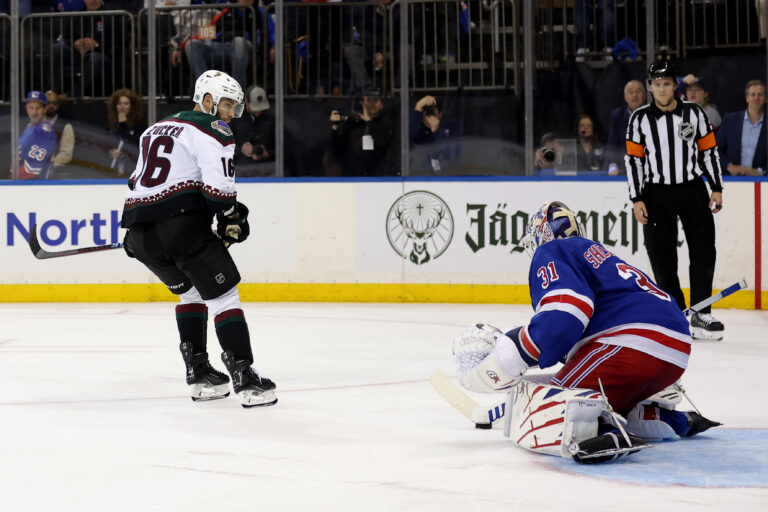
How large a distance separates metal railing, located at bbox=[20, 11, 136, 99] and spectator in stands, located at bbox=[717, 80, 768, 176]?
418cm

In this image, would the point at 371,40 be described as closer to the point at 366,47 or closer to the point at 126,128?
the point at 366,47

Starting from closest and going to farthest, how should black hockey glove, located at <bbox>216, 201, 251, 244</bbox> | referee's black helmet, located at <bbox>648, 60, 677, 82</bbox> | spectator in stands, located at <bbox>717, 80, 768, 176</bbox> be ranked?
1. black hockey glove, located at <bbox>216, 201, 251, 244</bbox>
2. referee's black helmet, located at <bbox>648, 60, 677, 82</bbox>
3. spectator in stands, located at <bbox>717, 80, 768, 176</bbox>

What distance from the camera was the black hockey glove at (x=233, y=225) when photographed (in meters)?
4.02

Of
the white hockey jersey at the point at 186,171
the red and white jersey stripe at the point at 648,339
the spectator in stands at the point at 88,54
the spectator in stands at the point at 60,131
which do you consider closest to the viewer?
the red and white jersey stripe at the point at 648,339

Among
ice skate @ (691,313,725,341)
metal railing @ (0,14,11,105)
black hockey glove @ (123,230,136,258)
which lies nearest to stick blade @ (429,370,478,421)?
black hockey glove @ (123,230,136,258)

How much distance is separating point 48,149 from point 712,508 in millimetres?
6764

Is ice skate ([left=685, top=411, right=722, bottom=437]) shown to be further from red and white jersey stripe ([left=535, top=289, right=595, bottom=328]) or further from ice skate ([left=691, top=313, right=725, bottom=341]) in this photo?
ice skate ([left=691, top=313, right=725, bottom=341])

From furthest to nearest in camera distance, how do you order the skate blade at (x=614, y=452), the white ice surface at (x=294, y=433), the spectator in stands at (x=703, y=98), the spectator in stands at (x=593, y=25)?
the spectator in stands at (x=593, y=25) < the spectator in stands at (x=703, y=98) < the skate blade at (x=614, y=452) < the white ice surface at (x=294, y=433)

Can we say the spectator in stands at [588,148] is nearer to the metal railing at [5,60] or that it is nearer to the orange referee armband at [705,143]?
the orange referee armband at [705,143]

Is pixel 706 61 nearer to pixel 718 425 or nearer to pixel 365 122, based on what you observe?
pixel 365 122

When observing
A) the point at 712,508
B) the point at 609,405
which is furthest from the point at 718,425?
the point at 712,508

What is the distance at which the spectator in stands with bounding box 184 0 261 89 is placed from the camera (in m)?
8.58

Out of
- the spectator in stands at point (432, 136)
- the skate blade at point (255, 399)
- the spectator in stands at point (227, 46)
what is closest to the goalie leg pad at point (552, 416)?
the skate blade at point (255, 399)

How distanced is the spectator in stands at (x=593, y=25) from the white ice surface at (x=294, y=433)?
8.19 feet
